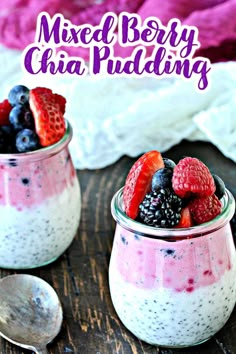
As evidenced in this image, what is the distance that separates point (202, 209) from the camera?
37.9 inches

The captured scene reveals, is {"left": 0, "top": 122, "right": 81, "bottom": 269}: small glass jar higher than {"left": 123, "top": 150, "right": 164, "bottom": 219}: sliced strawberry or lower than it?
lower

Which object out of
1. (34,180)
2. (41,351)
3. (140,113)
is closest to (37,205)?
(34,180)

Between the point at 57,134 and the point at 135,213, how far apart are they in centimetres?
29

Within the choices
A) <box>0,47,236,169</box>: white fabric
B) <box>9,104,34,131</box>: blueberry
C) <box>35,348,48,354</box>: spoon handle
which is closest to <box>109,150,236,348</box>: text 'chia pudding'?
<box>35,348,48,354</box>: spoon handle

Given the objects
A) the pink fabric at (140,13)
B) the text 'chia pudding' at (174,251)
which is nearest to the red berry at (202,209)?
the text 'chia pudding' at (174,251)

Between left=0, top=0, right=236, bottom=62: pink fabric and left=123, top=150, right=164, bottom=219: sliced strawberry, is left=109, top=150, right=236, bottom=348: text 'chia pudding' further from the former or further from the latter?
left=0, top=0, right=236, bottom=62: pink fabric

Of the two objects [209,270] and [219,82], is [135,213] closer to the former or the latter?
[209,270]

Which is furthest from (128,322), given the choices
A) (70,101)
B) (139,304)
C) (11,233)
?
(70,101)

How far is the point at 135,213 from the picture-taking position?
0.99 metres

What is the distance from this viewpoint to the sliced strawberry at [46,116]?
46.1 inches

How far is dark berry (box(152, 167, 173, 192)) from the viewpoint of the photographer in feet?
3.19

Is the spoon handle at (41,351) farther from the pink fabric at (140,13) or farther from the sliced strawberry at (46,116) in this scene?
the pink fabric at (140,13)

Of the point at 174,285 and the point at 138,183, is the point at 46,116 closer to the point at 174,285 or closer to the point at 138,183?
the point at 138,183

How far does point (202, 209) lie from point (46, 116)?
36 centimetres
